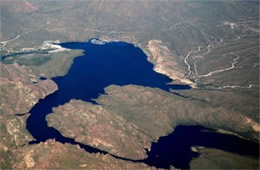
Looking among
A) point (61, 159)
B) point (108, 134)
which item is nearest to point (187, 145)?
point (108, 134)

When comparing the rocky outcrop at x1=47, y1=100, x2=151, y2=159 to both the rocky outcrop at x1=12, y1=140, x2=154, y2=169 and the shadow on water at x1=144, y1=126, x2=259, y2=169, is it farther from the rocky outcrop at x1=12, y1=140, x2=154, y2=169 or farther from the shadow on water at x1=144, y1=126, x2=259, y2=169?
the rocky outcrop at x1=12, y1=140, x2=154, y2=169

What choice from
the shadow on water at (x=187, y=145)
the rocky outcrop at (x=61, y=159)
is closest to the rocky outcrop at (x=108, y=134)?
the shadow on water at (x=187, y=145)

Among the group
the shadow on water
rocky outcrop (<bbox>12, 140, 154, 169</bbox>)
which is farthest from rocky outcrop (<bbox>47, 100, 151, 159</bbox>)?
rocky outcrop (<bbox>12, 140, 154, 169</bbox>)

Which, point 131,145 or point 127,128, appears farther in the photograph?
point 127,128

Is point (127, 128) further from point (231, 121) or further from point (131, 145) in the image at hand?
point (231, 121)

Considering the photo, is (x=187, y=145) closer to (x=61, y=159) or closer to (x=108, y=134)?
(x=108, y=134)

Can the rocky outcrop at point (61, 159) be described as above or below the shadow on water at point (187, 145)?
below

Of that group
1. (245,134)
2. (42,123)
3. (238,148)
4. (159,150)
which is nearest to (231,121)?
(245,134)

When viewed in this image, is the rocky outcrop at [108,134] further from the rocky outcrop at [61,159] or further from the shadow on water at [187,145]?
the rocky outcrop at [61,159]

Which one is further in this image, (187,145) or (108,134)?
(108,134)

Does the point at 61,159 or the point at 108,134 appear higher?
the point at 108,134

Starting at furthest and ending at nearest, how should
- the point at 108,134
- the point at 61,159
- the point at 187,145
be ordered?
the point at 108,134 < the point at 187,145 < the point at 61,159
